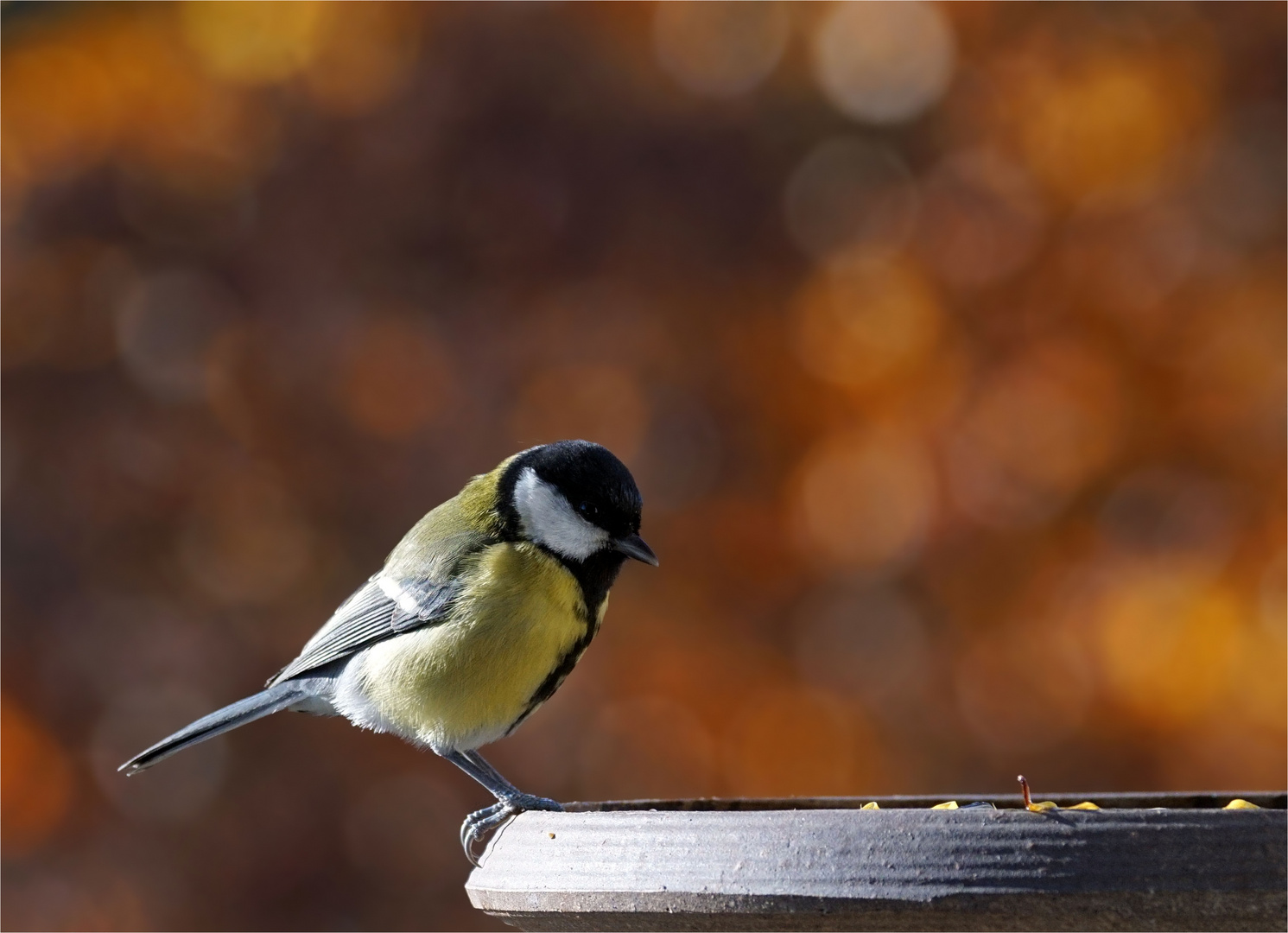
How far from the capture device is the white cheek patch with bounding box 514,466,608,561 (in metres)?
2.37

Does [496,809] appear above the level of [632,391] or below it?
below

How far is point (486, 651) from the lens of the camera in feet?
7.47

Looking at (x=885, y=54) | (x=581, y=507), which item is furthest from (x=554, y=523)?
(x=885, y=54)

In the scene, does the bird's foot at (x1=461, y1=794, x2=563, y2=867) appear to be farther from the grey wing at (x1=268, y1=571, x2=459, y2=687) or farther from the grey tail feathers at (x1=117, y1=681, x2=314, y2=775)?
the grey tail feathers at (x1=117, y1=681, x2=314, y2=775)

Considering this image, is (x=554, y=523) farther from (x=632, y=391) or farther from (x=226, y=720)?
(x=632, y=391)

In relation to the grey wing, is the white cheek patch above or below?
above

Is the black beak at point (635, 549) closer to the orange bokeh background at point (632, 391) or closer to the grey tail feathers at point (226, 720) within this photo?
the grey tail feathers at point (226, 720)

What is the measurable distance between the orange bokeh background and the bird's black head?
1.21 metres

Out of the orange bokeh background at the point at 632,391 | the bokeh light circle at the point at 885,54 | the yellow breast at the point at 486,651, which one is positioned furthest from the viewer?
the bokeh light circle at the point at 885,54

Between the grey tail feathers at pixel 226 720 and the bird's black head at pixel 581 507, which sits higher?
the bird's black head at pixel 581 507

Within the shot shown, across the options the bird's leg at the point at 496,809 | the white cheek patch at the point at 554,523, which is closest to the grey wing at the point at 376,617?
the white cheek patch at the point at 554,523

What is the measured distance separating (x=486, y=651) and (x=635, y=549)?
0.33 meters

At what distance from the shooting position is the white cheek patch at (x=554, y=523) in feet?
7.78

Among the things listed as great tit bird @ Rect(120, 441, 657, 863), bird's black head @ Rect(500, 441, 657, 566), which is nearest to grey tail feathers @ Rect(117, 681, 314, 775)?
great tit bird @ Rect(120, 441, 657, 863)
